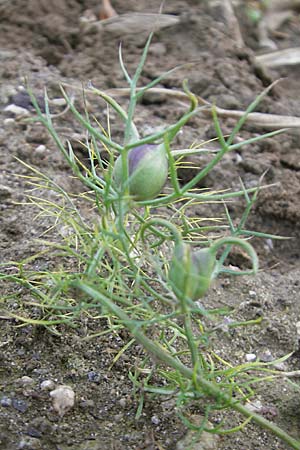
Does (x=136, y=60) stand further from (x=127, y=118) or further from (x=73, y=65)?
(x=127, y=118)

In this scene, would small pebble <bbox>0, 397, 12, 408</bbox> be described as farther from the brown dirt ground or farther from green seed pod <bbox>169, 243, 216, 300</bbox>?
green seed pod <bbox>169, 243, 216, 300</bbox>

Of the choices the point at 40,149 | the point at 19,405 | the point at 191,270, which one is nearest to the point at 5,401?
the point at 19,405

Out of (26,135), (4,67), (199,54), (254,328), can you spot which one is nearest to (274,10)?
(199,54)

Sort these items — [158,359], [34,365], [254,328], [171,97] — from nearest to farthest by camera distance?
[158,359], [34,365], [254,328], [171,97]

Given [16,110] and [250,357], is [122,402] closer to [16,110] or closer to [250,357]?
[250,357]

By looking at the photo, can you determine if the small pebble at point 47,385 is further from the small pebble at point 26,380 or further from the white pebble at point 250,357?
the white pebble at point 250,357

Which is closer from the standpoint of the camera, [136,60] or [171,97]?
[171,97]
